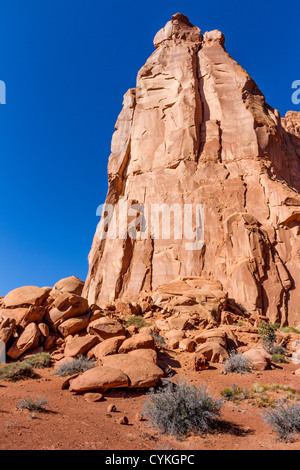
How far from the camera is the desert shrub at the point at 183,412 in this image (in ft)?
17.6

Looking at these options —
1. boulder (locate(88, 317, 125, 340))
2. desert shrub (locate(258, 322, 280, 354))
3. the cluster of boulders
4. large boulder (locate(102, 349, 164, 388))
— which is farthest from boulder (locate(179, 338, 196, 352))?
desert shrub (locate(258, 322, 280, 354))

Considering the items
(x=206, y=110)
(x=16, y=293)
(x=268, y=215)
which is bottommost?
(x=16, y=293)

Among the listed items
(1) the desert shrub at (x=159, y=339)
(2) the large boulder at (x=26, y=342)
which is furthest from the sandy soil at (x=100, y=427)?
(1) the desert shrub at (x=159, y=339)

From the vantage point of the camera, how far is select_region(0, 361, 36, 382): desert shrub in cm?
826

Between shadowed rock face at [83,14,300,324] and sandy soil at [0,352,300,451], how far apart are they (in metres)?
12.9

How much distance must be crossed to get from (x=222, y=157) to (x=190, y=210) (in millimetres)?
7023

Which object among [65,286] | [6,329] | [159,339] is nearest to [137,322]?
[159,339]

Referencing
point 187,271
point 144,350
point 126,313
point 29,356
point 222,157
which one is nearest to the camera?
point 144,350

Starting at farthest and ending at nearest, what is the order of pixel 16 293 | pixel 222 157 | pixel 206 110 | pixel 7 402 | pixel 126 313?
1. pixel 206 110
2. pixel 222 157
3. pixel 126 313
4. pixel 16 293
5. pixel 7 402

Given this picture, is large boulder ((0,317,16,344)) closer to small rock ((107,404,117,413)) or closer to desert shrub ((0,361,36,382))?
desert shrub ((0,361,36,382))
